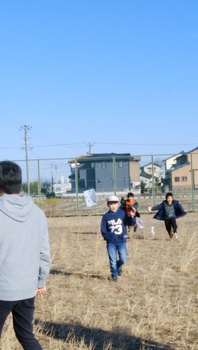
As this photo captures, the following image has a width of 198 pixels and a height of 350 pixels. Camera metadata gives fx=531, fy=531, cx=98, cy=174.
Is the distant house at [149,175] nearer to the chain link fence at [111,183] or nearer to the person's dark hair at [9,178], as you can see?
the chain link fence at [111,183]

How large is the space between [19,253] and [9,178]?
1.64ft

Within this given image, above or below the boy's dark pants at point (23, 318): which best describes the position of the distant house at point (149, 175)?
above

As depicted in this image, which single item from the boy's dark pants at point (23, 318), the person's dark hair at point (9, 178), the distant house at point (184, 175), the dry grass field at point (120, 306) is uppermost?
the distant house at point (184, 175)

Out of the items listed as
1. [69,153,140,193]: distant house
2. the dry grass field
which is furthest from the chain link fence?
the dry grass field

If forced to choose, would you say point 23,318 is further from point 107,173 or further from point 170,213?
point 107,173

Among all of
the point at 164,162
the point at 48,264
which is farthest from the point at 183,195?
the point at 48,264

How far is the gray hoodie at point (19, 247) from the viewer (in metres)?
3.39

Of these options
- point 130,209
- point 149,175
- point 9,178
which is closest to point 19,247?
point 9,178

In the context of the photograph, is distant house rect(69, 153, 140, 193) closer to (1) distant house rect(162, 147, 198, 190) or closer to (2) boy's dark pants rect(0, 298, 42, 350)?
(1) distant house rect(162, 147, 198, 190)

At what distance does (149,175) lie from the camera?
25266 mm

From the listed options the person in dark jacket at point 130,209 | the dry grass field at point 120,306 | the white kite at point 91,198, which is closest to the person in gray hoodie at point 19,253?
the dry grass field at point 120,306

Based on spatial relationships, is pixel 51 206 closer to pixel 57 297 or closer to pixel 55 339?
pixel 57 297

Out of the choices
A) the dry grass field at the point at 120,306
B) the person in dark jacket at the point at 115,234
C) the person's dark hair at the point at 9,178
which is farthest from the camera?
the person in dark jacket at the point at 115,234

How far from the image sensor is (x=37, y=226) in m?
3.59
